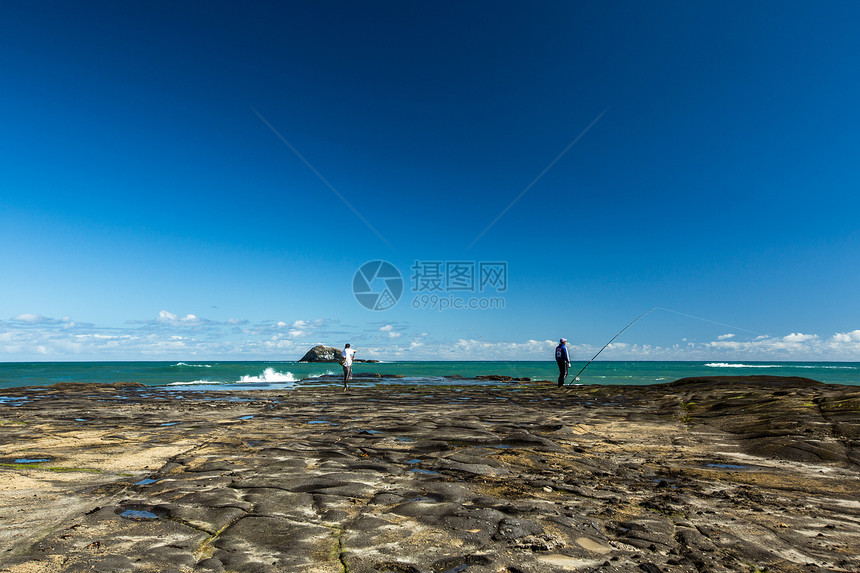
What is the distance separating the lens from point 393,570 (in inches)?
134

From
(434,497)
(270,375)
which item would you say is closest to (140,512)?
(434,497)

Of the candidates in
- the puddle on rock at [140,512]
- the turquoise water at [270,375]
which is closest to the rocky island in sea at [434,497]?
the puddle on rock at [140,512]

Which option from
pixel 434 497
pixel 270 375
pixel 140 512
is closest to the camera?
pixel 140 512

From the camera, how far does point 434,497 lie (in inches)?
204

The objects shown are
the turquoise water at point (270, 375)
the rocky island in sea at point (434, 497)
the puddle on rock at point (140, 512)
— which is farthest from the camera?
the turquoise water at point (270, 375)

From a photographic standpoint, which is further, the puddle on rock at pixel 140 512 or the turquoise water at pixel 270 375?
the turquoise water at pixel 270 375

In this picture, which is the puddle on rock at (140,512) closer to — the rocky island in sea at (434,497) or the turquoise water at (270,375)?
the rocky island in sea at (434,497)

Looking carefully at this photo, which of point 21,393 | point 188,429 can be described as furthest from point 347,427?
point 21,393

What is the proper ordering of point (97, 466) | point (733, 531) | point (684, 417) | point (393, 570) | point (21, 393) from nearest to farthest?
point (393, 570) < point (733, 531) < point (97, 466) < point (684, 417) < point (21, 393)

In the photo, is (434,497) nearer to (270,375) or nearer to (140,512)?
(140,512)

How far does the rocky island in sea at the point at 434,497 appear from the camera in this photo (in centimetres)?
365

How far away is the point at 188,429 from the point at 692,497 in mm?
10364

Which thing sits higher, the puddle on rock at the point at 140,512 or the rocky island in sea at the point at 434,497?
the puddle on rock at the point at 140,512

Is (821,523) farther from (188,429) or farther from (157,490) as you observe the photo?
(188,429)
